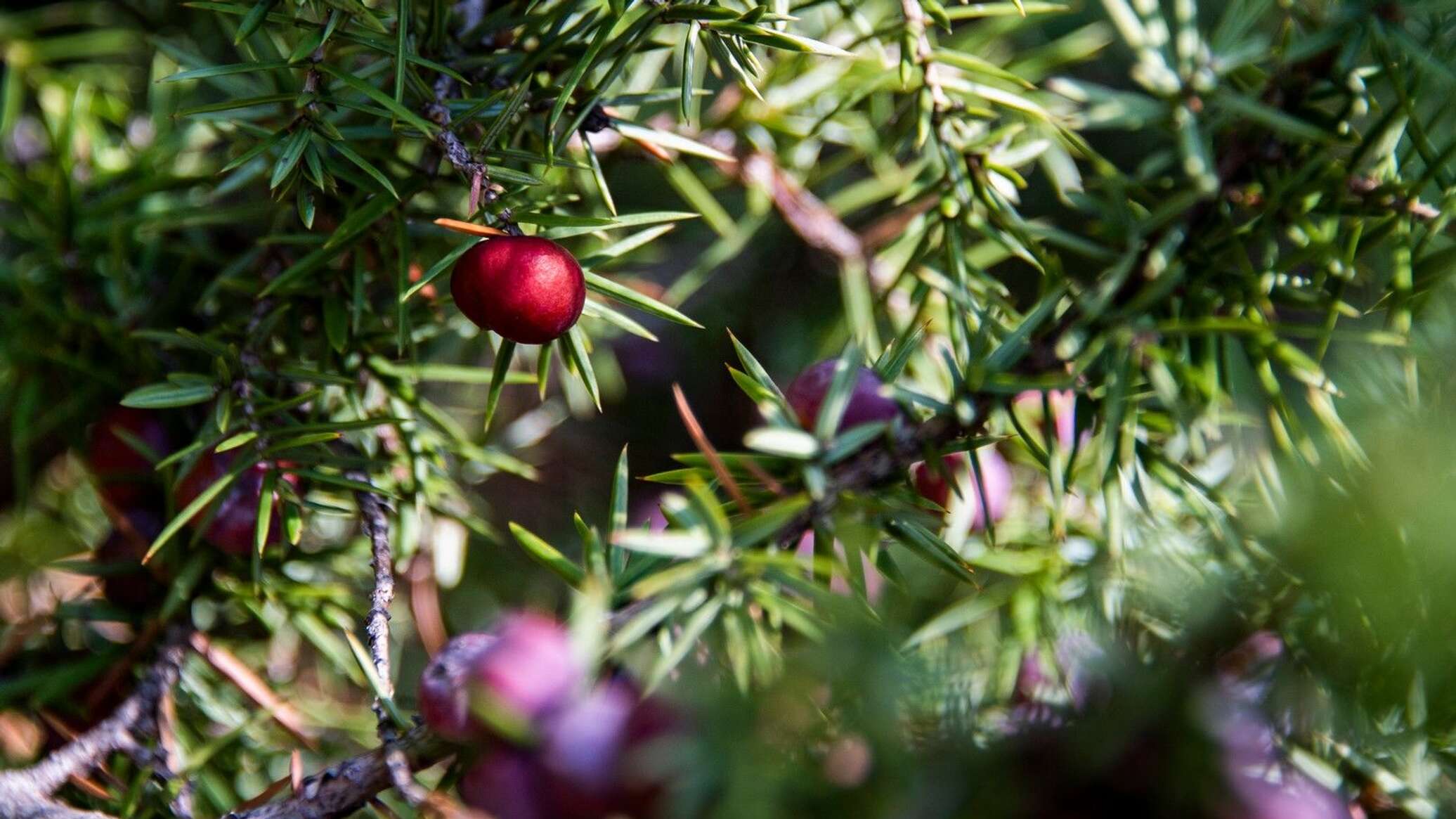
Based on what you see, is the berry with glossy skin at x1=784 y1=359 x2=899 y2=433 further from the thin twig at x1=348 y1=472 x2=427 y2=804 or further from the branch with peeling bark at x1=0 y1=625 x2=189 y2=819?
the branch with peeling bark at x1=0 y1=625 x2=189 y2=819

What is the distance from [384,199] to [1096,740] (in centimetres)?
30

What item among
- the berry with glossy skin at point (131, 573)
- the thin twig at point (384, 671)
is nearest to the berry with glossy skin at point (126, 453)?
the berry with glossy skin at point (131, 573)

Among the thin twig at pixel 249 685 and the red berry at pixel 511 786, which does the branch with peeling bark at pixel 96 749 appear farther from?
the red berry at pixel 511 786

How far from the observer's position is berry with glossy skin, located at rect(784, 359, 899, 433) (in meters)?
0.34

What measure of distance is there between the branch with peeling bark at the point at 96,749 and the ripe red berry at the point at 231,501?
8 cm

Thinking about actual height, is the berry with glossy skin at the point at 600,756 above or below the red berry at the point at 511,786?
above

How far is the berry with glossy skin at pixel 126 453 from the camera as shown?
1.54 feet

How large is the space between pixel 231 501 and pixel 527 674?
0.19 meters

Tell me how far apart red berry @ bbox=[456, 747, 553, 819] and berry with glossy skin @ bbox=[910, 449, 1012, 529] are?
0.62 feet

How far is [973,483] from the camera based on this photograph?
1.46 feet

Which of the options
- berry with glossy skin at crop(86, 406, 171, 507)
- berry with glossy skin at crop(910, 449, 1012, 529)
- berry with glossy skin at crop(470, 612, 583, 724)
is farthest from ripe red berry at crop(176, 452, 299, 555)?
berry with glossy skin at crop(910, 449, 1012, 529)

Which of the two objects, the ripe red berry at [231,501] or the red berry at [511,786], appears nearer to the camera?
the red berry at [511,786]

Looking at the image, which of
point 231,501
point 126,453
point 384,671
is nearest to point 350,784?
point 384,671

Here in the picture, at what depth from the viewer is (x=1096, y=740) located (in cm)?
26
